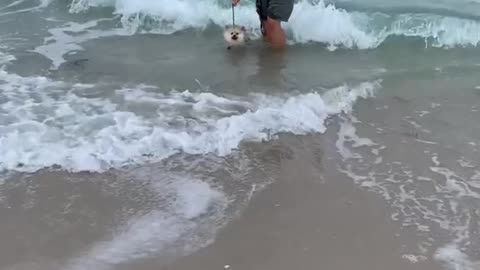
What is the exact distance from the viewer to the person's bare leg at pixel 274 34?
826 centimetres

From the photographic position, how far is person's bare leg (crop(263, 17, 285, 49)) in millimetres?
8258

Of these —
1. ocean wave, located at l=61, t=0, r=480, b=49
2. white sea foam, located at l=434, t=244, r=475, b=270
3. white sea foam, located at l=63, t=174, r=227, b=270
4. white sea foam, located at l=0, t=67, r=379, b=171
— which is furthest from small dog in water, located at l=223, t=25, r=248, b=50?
white sea foam, located at l=434, t=244, r=475, b=270

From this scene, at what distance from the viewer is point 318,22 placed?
912 cm

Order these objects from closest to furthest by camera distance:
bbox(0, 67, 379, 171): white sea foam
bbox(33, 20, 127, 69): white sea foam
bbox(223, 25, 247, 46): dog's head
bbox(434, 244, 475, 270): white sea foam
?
bbox(434, 244, 475, 270): white sea foam < bbox(0, 67, 379, 171): white sea foam < bbox(33, 20, 127, 69): white sea foam < bbox(223, 25, 247, 46): dog's head

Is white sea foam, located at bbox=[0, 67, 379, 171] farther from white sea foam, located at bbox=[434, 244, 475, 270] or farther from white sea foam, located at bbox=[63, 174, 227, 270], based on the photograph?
white sea foam, located at bbox=[434, 244, 475, 270]

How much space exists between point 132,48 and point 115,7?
2262 mm

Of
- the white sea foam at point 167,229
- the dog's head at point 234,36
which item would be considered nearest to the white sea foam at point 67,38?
the dog's head at point 234,36

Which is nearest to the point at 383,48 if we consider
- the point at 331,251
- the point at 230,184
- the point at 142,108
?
the point at 142,108

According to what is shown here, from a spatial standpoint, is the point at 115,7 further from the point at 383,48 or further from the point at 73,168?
the point at 73,168

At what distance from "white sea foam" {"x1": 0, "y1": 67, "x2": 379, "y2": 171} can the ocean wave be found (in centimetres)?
211

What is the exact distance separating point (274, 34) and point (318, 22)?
1.12m

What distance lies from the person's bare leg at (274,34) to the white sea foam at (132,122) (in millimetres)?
1822

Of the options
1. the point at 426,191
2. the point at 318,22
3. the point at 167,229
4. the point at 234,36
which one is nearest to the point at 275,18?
the point at 234,36

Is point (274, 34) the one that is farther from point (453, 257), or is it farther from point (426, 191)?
point (453, 257)
